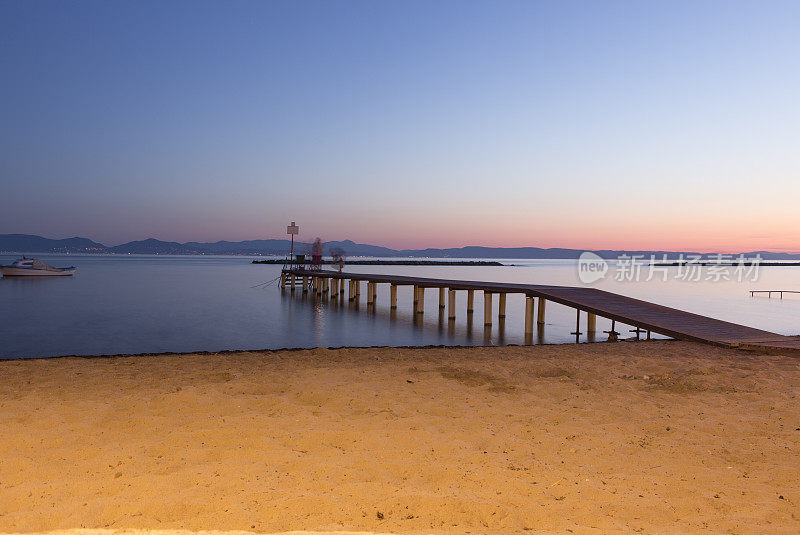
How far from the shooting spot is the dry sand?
301cm

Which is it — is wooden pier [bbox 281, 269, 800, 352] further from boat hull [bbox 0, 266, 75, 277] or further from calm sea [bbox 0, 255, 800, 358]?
boat hull [bbox 0, 266, 75, 277]

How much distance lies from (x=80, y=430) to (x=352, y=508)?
2756mm

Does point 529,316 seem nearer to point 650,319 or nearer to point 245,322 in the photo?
point 650,319

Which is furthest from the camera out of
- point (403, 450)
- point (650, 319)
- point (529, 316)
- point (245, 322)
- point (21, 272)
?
point (21, 272)

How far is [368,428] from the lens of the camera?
4.61 metres

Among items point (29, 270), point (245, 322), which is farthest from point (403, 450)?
point (29, 270)

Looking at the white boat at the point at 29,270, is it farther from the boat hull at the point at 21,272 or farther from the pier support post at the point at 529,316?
the pier support post at the point at 529,316

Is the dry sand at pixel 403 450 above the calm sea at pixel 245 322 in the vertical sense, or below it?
above

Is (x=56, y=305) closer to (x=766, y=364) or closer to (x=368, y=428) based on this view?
(x=368, y=428)

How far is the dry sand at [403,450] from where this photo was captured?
3.01 meters

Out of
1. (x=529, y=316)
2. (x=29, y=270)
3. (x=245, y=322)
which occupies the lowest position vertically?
Result: (x=245, y=322)

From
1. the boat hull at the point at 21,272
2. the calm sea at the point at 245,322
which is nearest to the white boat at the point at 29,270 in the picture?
the boat hull at the point at 21,272

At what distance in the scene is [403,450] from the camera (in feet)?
13.4

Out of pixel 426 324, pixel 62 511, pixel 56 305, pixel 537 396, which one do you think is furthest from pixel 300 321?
pixel 62 511
